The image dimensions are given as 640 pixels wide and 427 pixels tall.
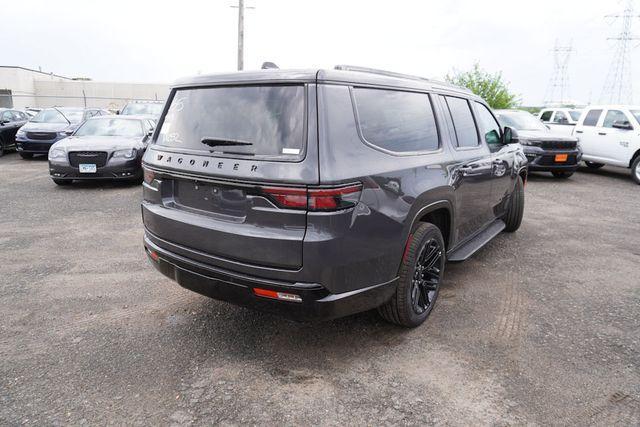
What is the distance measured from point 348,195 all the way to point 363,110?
2.05 ft

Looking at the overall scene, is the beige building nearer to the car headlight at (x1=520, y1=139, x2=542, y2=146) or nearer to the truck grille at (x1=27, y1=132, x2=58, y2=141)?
the truck grille at (x1=27, y1=132, x2=58, y2=141)

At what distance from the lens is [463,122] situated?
420 centimetres

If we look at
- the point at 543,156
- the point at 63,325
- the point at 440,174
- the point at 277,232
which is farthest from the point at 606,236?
the point at 63,325

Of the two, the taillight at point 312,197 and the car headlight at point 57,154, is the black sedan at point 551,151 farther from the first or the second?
the car headlight at point 57,154

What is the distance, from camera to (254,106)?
2.72 meters

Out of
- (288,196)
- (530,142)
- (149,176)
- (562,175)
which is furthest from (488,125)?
(562,175)

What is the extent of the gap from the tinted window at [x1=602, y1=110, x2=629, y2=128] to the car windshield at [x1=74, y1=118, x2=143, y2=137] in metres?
11.3

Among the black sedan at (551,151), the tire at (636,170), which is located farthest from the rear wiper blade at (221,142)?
the tire at (636,170)

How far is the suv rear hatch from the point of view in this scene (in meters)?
2.49

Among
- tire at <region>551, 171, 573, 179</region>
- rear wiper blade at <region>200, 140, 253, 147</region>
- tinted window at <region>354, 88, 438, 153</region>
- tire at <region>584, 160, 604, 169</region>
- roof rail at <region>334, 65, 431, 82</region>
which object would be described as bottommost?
tire at <region>551, 171, 573, 179</region>

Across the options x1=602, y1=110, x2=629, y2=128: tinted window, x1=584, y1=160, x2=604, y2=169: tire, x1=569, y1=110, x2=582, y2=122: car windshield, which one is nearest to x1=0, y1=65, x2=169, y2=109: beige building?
x1=569, y1=110, x2=582, y2=122: car windshield

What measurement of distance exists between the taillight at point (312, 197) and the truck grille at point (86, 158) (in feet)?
23.3

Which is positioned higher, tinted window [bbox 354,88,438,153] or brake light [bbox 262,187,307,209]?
tinted window [bbox 354,88,438,153]

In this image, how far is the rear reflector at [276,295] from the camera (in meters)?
2.56
